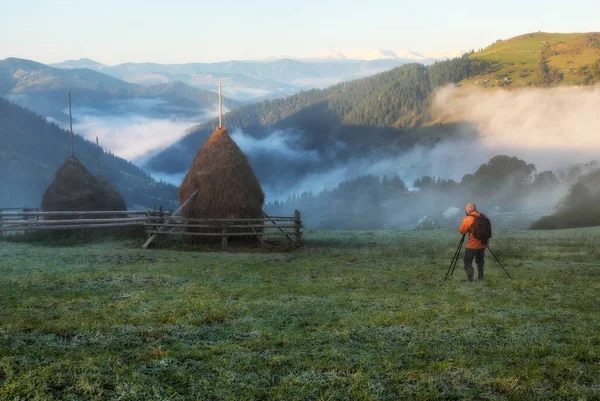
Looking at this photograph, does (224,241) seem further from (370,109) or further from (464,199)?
(370,109)

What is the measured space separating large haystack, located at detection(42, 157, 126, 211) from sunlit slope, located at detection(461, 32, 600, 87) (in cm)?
11634

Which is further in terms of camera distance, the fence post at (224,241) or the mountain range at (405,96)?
the mountain range at (405,96)

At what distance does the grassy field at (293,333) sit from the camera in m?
6.45

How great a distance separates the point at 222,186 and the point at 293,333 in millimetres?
15427

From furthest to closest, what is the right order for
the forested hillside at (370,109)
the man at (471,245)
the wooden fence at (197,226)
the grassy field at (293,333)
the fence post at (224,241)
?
the forested hillside at (370,109), the wooden fence at (197,226), the fence post at (224,241), the man at (471,245), the grassy field at (293,333)

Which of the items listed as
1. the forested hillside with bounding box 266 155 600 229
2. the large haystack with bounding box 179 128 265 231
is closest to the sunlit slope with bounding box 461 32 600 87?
the forested hillside with bounding box 266 155 600 229

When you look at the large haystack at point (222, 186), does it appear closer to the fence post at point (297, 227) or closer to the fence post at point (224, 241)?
the fence post at point (224, 241)

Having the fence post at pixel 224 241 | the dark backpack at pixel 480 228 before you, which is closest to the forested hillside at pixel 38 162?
the fence post at pixel 224 241

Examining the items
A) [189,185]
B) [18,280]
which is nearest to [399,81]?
[189,185]

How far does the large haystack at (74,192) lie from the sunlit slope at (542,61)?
116m

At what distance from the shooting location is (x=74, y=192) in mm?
31125

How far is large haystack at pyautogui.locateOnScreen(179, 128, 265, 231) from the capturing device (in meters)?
23.6

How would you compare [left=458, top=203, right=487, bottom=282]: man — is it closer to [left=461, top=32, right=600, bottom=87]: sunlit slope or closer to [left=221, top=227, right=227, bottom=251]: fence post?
[left=221, top=227, right=227, bottom=251]: fence post

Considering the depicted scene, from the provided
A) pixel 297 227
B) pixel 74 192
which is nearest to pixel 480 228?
pixel 297 227
